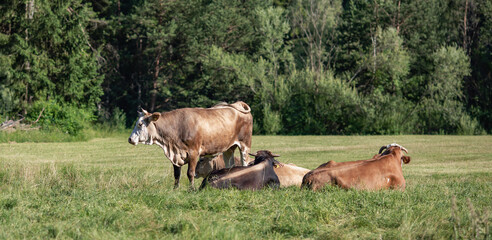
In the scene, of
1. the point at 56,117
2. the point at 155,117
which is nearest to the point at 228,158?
the point at 155,117

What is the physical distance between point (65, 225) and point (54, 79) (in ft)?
86.3

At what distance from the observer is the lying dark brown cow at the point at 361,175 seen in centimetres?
892

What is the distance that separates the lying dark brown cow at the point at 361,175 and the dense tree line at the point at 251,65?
2012cm

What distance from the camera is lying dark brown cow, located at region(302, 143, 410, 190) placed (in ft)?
29.3

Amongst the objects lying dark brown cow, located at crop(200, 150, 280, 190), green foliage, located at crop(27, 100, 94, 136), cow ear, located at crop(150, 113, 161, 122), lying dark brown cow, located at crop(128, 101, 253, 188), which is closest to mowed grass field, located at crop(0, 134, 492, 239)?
lying dark brown cow, located at crop(200, 150, 280, 190)

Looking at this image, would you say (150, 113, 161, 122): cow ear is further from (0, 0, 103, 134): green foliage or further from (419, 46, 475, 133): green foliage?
(419, 46, 475, 133): green foliage

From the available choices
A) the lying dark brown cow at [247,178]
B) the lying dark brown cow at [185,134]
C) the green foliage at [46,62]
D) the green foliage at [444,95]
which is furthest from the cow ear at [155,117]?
the green foliage at [444,95]

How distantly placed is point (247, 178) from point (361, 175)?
1.86 metres

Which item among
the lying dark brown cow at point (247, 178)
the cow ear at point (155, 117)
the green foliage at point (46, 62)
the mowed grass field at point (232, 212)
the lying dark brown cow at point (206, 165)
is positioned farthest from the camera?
the green foliage at point (46, 62)

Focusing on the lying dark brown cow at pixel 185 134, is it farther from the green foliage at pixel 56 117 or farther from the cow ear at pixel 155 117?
the green foliage at pixel 56 117

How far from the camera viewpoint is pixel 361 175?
906cm

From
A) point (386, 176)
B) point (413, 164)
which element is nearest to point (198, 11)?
point (413, 164)

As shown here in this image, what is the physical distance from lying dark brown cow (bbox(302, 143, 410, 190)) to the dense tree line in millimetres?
20118

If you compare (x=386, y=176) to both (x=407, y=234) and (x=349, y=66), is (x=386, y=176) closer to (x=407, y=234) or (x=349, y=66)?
(x=407, y=234)
